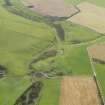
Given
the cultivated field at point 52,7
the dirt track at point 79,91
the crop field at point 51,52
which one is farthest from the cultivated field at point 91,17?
the dirt track at point 79,91

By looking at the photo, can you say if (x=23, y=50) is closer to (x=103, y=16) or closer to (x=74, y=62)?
(x=74, y=62)

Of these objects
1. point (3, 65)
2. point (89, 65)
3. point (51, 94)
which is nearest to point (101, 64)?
point (89, 65)

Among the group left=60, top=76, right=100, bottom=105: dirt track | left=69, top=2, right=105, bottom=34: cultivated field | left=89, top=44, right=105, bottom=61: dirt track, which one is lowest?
left=69, top=2, right=105, bottom=34: cultivated field

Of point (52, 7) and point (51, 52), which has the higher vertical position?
point (51, 52)

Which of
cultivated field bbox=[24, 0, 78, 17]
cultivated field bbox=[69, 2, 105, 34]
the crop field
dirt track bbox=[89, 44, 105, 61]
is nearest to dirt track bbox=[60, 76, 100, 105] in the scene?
the crop field

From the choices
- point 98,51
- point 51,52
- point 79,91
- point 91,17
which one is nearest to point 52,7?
point 91,17

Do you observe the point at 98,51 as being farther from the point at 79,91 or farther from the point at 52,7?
the point at 52,7

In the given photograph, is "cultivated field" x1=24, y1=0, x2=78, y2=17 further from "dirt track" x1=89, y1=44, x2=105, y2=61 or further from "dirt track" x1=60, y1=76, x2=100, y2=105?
"dirt track" x1=60, y1=76, x2=100, y2=105

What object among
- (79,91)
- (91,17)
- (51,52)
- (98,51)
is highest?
(79,91)
